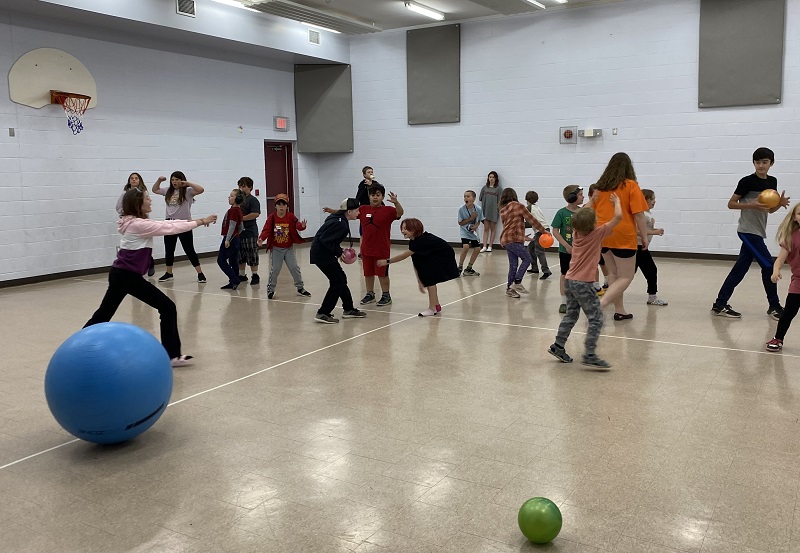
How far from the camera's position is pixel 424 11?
13.9 meters

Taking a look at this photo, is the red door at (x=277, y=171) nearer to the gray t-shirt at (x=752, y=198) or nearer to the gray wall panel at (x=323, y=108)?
the gray wall panel at (x=323, y=108)

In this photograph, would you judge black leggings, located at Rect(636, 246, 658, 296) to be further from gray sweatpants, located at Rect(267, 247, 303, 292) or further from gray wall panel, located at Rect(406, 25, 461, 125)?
gray wall panel, located at Rect(406, 25, 461, 125)

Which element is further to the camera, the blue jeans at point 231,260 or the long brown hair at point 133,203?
the blue jeans at point 231,260

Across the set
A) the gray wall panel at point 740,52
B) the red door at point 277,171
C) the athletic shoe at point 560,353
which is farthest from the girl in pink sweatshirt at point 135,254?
the red door at point 277,171

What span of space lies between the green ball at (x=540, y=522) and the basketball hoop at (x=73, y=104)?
11068 millimetres

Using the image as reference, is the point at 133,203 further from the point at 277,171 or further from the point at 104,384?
the point at 277,171

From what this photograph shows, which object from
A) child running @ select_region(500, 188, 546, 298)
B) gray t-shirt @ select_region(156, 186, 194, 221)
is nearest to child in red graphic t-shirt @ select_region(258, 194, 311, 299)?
gray t-shirt @ select_region(156, 186, 194, 221)

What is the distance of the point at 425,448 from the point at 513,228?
5.37 metres

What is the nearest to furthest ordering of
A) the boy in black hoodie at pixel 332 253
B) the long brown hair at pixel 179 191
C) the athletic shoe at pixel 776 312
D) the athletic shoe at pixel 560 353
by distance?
the athletic shoe at pixel 560 353 < the athletic shoe at pixel 776 312 < the boy in black hoodie at pixel 332 253 < the long brown hair at pixel 179 191

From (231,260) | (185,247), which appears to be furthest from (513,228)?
(185,247)

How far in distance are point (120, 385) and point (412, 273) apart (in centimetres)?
829

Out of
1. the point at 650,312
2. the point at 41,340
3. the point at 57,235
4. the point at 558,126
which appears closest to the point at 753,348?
the point at 650,312

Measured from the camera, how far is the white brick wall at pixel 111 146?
36.6ft

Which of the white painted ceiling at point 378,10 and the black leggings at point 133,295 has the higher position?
the white painted ceiling at point 378,10
